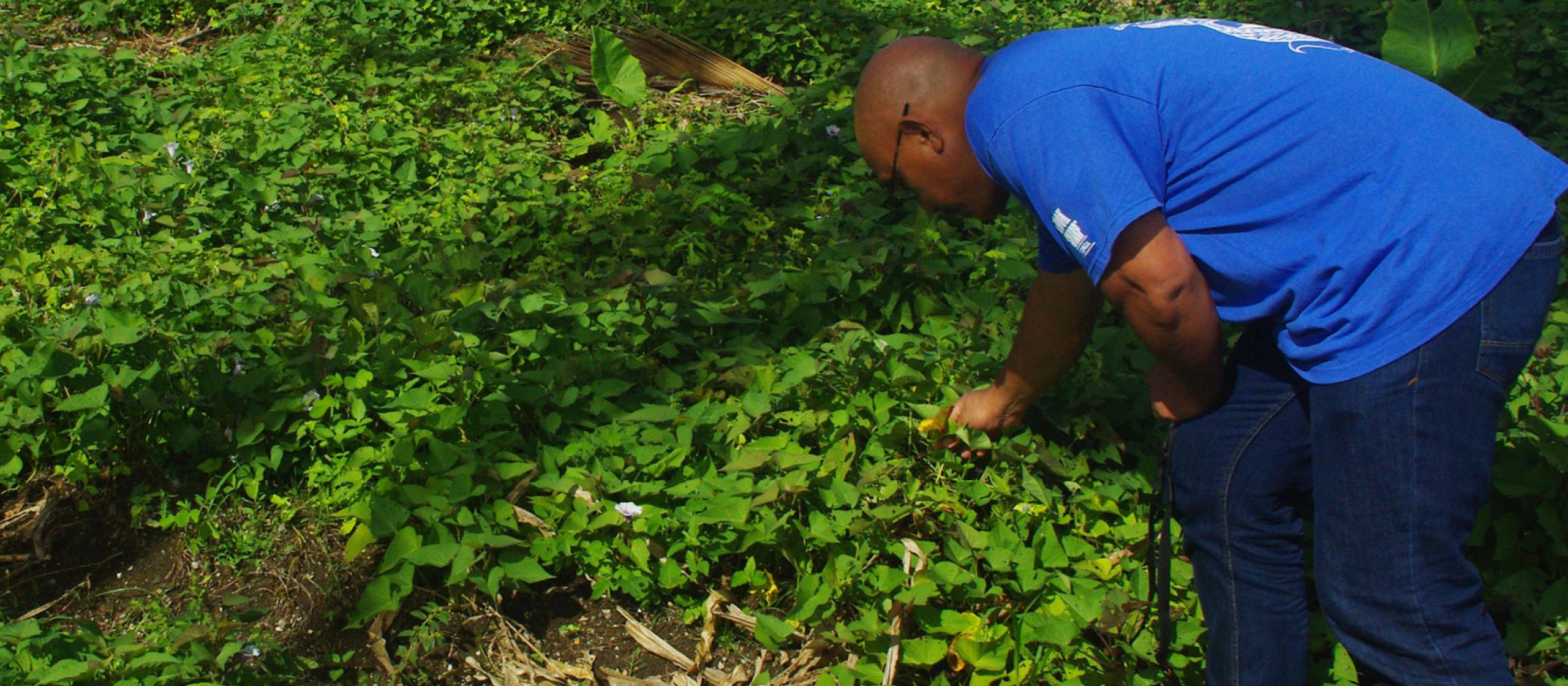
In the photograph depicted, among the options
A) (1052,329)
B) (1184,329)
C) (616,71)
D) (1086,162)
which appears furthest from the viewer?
(616,71)

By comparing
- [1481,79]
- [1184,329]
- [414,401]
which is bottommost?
[414,401]

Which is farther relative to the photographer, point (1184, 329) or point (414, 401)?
point (414, 401)

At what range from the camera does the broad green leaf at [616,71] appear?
5105 mm

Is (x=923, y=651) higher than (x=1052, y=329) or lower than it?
lower

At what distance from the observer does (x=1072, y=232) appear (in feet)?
6.09

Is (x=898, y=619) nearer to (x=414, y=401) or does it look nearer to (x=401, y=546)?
(x=401, y=546)

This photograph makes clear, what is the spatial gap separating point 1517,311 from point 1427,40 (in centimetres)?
185

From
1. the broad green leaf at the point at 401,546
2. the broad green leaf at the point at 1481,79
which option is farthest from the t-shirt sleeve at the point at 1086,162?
the broad green leaf at the point at 1481,79

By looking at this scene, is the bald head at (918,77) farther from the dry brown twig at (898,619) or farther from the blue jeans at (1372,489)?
the dry brown twig at (898,619)

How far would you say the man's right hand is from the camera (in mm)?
2732

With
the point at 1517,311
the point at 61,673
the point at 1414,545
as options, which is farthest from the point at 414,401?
the point at 1517,311

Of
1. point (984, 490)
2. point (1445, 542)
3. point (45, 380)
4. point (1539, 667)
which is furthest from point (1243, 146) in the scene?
point (45, 380)

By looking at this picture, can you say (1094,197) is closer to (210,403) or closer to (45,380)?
(210,403)

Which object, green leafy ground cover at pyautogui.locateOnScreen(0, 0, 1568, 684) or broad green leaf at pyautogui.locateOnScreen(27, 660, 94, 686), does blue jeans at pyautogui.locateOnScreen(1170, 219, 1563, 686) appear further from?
broad green leaf at pyautogui.locateOnScreen(27, 660, 94, 686)
